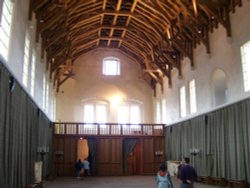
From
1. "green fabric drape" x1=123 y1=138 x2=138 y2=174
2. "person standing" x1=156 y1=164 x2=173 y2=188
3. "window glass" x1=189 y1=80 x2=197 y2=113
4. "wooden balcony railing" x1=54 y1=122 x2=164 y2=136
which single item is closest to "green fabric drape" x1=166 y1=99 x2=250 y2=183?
"window glass" x1=189 y1=80 x2=197 y2=113

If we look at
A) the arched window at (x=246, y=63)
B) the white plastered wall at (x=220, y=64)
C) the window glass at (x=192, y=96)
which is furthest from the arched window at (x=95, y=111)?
the arched window at (x=246, y=63)

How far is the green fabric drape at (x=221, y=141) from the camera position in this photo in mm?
11688

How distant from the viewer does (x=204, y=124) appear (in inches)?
599

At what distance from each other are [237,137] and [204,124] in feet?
10.1

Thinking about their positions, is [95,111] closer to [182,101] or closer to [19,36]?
[182,101]

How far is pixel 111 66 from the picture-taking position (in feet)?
80.2

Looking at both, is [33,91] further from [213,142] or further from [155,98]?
[155,98]

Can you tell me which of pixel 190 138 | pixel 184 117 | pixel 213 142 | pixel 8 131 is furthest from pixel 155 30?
pixel 8 131

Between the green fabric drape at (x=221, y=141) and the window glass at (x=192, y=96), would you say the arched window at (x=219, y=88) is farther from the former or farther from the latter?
the window glass at (x=192, y=96)

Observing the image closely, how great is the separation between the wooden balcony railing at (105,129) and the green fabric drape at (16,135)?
738 centimetres

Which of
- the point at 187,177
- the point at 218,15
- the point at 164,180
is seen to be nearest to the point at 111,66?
the point at 218,15

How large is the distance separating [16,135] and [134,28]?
1284 centimetres

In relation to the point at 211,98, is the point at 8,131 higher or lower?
lower

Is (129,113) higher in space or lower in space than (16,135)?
higher
